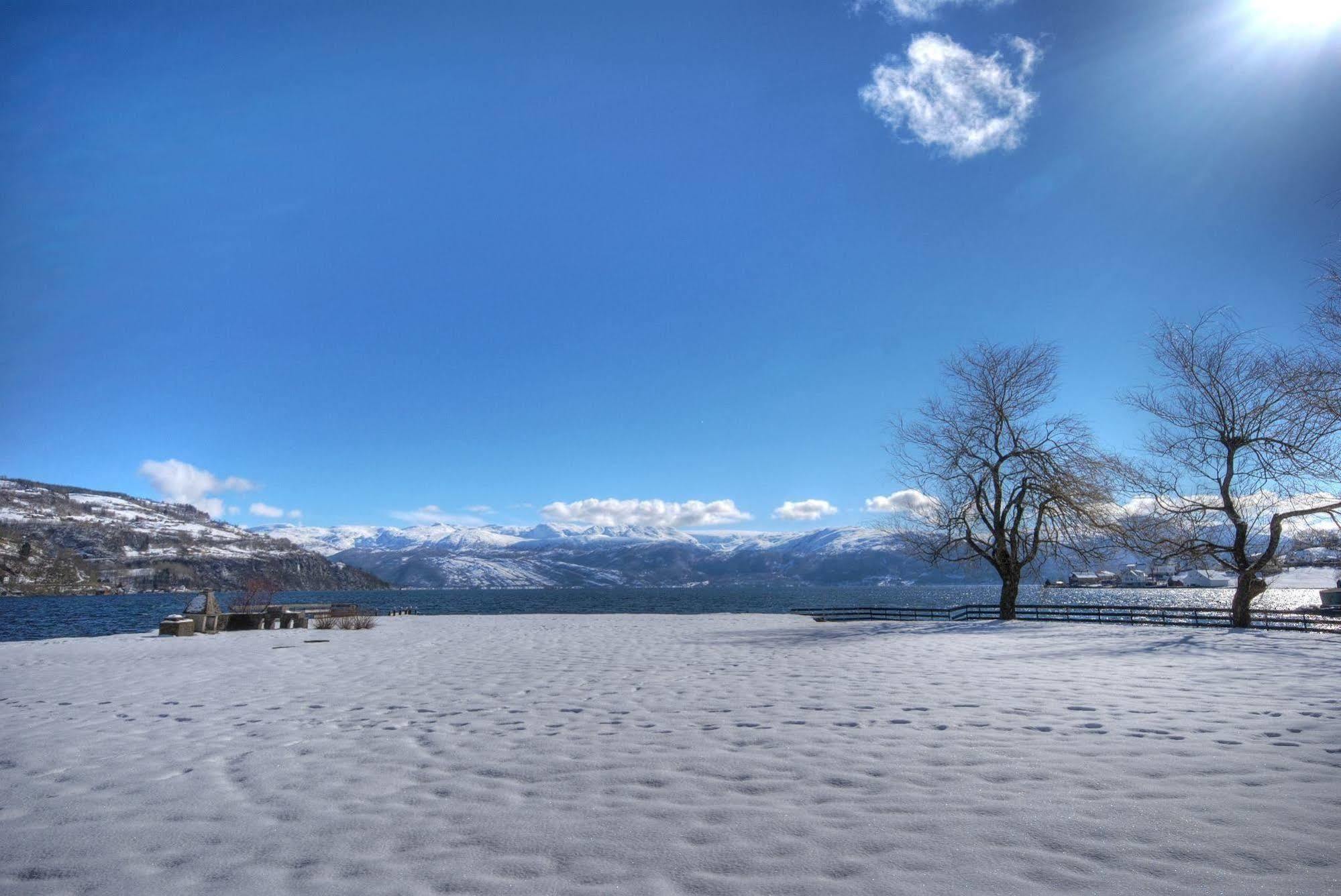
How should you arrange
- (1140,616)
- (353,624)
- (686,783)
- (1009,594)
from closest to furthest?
(686,783) → (1140,616) → (1009,594) → (353,624)

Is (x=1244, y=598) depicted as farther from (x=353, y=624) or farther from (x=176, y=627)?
(x=176, y=627)

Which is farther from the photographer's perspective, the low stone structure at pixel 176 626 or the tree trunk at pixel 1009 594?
the tree trunk at pixel 1009 594

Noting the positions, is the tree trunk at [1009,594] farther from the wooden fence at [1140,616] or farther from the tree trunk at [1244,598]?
the tree trunk at [1244,598]

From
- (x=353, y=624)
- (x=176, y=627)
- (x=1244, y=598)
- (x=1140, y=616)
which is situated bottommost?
(x=353, y=624)

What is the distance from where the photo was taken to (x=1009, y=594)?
30.1 m

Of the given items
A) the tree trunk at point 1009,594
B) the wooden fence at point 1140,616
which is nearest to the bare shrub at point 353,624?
the wooden fence at point 1140,616

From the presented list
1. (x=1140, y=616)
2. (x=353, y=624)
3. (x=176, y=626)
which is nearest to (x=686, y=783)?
(x=176, y=626)

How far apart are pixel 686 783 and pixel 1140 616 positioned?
27749mm

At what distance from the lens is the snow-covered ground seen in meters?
4.19

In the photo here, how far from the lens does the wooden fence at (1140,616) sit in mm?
22469

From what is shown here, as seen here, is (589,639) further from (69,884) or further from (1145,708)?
(69,884)

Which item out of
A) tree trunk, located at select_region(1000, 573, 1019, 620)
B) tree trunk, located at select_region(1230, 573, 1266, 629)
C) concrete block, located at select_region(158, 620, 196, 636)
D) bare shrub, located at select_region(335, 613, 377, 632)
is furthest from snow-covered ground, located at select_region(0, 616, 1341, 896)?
bare shrub, located at select_region(335, 613, 377, 632)

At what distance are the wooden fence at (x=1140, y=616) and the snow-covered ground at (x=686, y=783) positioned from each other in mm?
12599

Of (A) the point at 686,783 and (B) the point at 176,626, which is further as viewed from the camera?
(B) the point at 176,626
